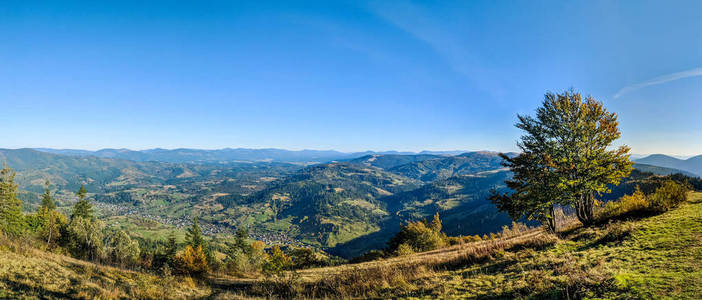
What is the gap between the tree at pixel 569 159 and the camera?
1448 centimetres

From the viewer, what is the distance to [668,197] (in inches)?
503

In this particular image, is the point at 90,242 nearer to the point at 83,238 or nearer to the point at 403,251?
the point at 83,238

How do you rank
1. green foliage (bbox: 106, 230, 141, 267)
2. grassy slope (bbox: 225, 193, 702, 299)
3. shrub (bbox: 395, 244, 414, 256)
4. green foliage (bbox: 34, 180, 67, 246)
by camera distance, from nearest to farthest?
grassy slope (bbox: 225, 193, 702, 299) < shrub (bbox: 395, 244, 414, 256) < green foliage (bbox: 34, 180, 67, 246) < green foliage (bbox: 106, 230, 141, 267)

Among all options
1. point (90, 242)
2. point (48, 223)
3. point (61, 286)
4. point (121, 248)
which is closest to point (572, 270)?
point (61, 286)

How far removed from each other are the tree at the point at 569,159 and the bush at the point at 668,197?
158 cm

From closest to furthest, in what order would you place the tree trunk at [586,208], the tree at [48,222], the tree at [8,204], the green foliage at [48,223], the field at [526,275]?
the field at [526,275]
the tree trunk at [586,208]
the tree at [8,204]
the green foliage at [48,223]
the tree at [48,222]

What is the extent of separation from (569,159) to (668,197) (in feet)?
13.6

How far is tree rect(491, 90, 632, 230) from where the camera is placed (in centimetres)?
1448

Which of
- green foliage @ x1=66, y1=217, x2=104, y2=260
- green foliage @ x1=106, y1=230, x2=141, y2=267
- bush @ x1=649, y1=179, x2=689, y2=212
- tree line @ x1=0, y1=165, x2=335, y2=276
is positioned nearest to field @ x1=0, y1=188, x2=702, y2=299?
bush @ x1=649, y1=179, x2=689, y2=212

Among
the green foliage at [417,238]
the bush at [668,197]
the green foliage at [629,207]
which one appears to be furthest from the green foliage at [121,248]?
the bush at [668,197]

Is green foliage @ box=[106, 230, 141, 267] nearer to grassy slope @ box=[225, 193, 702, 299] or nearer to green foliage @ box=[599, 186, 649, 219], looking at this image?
grassy slope @ box=[225, 193, 702, 299]

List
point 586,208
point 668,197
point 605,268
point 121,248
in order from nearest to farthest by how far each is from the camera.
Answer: point 605,268 < point 668,197 < point 586,208 < point 121,248

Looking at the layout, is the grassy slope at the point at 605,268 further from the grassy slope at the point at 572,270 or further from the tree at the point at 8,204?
the tree at the point at 8,204

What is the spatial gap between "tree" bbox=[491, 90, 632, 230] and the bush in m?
1.58
